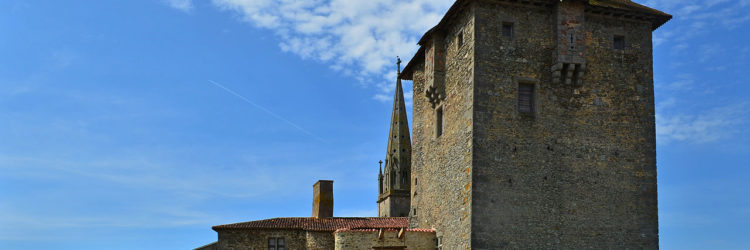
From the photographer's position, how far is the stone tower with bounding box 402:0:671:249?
24.7 meters

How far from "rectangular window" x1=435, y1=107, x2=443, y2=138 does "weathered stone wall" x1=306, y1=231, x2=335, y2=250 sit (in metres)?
7.10

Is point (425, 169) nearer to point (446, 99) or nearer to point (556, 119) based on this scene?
point (446, 99)

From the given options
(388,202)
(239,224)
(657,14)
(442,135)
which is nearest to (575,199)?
(442,135)

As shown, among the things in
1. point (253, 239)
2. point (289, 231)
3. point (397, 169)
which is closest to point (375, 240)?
point (289, 231)

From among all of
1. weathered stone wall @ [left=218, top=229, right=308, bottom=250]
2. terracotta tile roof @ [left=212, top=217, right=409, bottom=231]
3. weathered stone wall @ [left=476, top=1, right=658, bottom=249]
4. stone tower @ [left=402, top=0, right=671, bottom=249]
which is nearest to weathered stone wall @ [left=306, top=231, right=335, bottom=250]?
terracotta tile roof @ [left=212, top=217, right=409, bottom=231]

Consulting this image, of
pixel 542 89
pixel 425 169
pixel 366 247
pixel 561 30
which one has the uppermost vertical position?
pixel 561 30

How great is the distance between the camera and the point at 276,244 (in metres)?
33.1

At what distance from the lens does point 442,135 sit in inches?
1112

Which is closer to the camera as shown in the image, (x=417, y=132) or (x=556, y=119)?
(x=556, y=119)

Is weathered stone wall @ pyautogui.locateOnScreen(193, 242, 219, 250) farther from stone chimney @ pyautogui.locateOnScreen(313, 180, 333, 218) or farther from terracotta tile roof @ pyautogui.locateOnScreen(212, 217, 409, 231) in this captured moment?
stone chimney @ pyautogui.locateOnScreen(313, 180, 333, 218)

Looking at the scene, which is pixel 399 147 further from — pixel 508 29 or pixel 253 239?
pixel 508 29

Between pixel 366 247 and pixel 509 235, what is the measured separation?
5584 mm

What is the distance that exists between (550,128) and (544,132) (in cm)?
26

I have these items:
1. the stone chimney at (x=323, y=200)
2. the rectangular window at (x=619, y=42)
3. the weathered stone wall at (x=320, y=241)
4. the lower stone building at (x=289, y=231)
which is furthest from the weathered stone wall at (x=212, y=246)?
the rectangular window at (x=619, y=42)
